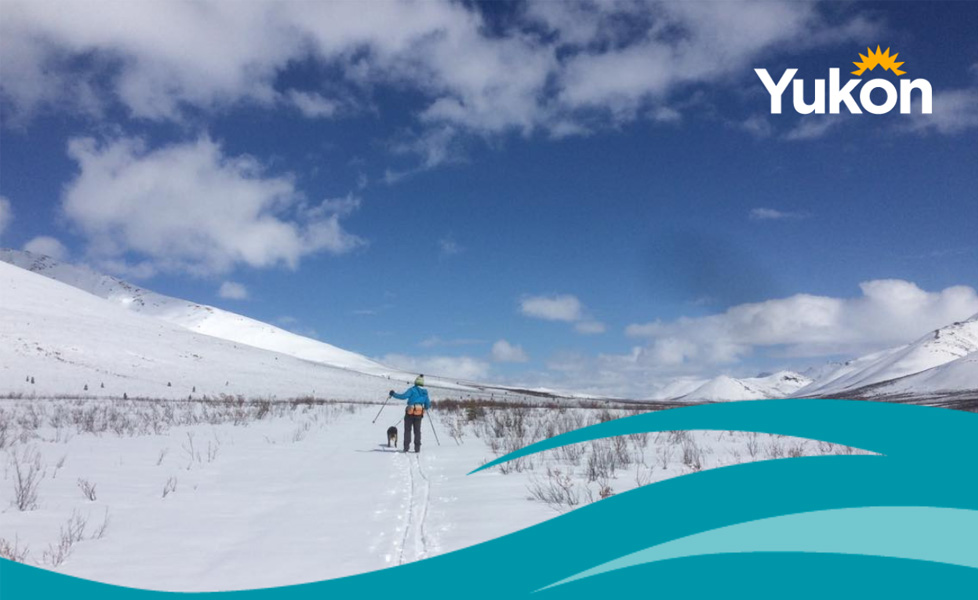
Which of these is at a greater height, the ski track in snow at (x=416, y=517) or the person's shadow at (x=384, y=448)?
the ski track in snow at (x=416, y=517)

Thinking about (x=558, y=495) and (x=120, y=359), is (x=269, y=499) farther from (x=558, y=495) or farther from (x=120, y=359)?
(x=120, y=359)

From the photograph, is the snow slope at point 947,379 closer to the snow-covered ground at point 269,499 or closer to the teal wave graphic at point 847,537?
the snow-covered ground at point 269,499

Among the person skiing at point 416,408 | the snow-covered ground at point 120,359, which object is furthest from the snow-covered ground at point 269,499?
the snow-covered ground at point 120,359

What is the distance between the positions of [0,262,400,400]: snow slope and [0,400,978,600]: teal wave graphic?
46.8 m

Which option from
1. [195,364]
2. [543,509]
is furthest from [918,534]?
[195,364]

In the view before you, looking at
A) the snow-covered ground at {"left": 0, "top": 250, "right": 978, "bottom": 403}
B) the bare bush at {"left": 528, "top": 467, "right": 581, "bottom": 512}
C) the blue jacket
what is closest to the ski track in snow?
the bare bush at {"left": 528, "top": 467, "right": 581, "bottom": 512}

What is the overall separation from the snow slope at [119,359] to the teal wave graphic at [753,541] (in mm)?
46756

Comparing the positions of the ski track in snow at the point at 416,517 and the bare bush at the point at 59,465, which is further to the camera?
the bare bush at the point at 59,465

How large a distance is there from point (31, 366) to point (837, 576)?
63411 mm

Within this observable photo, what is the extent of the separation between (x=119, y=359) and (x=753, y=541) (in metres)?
71.1

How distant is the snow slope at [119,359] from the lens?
169 ft

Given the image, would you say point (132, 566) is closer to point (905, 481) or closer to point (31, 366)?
point (905, 481)

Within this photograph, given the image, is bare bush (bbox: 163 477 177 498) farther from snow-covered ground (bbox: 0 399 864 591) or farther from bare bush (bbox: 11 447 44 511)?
bare bush (bbox: 11 447 44 511)

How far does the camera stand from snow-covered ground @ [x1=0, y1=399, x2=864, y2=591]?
506 cm
